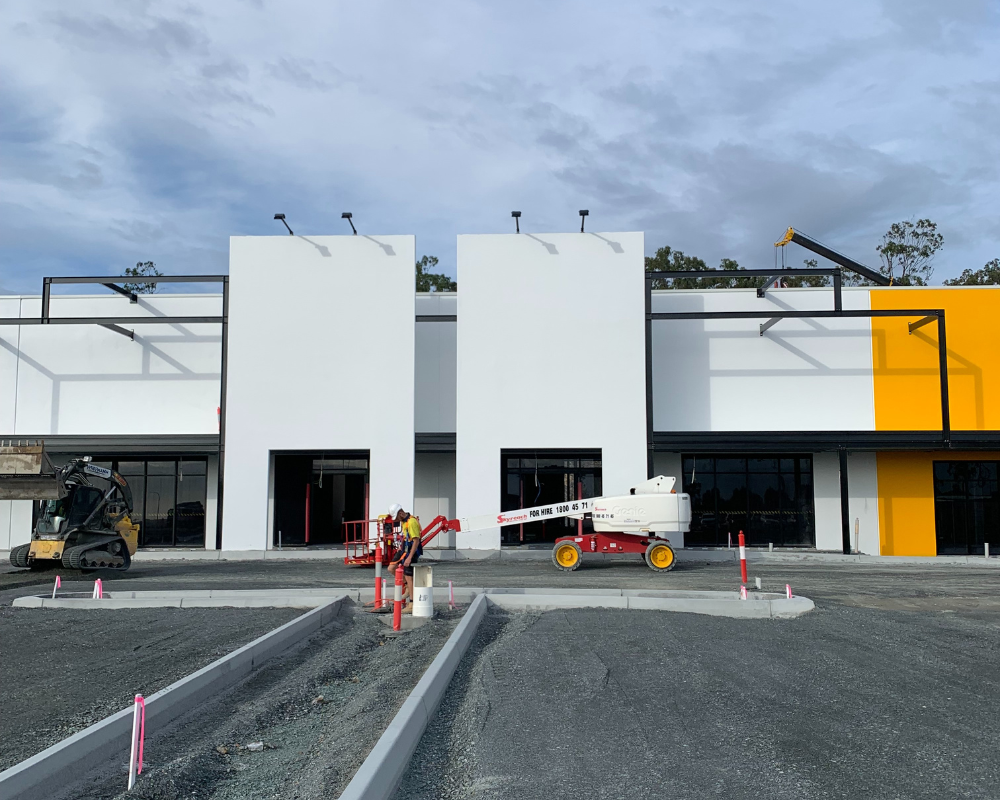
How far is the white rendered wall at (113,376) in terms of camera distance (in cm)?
2873

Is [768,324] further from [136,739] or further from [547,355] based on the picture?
[136,739]

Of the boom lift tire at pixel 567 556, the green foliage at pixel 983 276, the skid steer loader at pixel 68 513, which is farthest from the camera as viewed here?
the green foliage at pixel 983 276

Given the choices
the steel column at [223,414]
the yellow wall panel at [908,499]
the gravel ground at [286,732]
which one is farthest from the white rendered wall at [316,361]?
the gravel ground at [286,732]

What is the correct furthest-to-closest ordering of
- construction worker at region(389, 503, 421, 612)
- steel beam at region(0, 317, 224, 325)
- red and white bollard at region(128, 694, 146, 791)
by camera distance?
steel beam at region(0, 317, 224, 325)
construction worker at region(389, 503, 421, 612)
red and white bollard at region(128, 694, 146, 791)

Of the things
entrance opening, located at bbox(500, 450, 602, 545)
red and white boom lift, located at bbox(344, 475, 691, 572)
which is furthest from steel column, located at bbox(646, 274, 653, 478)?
red and white boom lift, located at bbox(344, 475, 691, 572)

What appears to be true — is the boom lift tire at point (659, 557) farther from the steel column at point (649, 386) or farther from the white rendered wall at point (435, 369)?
the white rendered wall at point (435, 369)

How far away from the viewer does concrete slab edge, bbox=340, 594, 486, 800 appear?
5422 millimetres

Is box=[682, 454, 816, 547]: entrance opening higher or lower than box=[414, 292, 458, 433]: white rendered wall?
lower

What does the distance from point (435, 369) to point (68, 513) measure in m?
12.1

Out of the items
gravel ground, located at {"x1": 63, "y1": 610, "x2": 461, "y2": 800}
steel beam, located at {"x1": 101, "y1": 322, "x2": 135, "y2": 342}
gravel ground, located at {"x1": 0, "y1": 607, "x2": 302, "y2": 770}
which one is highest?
steel beam, located at {"x1": 101, "y1": 322, "x2": 135, "y2": 342}

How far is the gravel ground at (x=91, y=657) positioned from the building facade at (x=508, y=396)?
41.5 ft

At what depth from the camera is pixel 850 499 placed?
2822 cm

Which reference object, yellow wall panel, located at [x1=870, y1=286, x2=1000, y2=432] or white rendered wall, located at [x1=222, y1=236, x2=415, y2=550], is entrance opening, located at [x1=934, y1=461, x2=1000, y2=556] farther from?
white rendered wall, located at [x1=222, y1=236, x2=415, y2=550]

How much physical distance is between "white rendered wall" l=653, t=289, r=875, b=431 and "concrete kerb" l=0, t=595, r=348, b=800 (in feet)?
64.2
